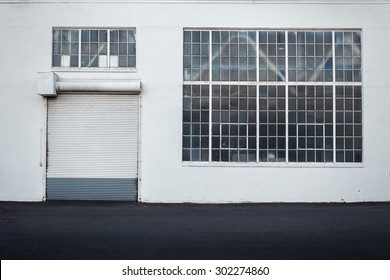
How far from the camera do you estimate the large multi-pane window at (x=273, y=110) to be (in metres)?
18.8

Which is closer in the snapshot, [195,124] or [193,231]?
[193,231]

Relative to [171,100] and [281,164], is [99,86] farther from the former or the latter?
[281,164]

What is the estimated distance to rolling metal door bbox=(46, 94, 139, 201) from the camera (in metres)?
18.9

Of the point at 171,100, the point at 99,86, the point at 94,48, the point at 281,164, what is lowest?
the point at 281,164

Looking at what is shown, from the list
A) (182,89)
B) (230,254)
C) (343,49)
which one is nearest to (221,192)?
(182,89)

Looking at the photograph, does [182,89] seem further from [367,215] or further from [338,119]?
[367,215]

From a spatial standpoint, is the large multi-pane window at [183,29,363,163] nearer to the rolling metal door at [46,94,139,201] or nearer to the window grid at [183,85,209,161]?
the window grid at [183,85,209,161]

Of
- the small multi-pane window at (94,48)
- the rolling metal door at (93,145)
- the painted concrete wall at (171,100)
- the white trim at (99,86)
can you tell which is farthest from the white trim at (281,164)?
the small multi-pane window at (94,48)

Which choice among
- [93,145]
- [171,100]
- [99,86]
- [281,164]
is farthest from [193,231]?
[99,86]

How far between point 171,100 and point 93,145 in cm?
301

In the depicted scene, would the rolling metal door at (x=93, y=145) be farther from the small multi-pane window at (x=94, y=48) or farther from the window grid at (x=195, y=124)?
the window grid at (x=195, y=124)

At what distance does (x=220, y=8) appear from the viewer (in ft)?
61.8

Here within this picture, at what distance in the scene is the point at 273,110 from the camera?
18859mm

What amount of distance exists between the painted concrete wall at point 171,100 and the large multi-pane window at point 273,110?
372 millimetres
